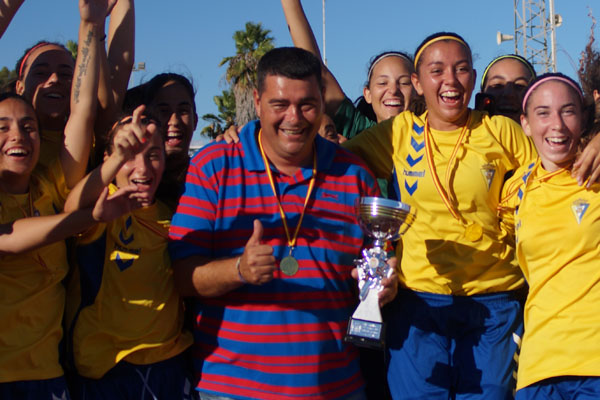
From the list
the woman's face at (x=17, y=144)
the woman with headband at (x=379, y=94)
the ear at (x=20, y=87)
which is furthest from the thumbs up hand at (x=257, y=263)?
the woman with headband at (x=379, y=94)

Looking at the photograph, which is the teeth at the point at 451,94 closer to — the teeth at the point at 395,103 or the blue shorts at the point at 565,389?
the teeth at the point at 395,103

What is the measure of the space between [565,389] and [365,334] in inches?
44.5

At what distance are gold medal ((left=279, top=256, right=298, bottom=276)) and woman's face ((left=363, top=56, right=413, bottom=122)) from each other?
213cm

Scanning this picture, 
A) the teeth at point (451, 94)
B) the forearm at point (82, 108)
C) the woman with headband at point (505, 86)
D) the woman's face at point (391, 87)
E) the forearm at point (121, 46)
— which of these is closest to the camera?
the forearm at point (82, 108)

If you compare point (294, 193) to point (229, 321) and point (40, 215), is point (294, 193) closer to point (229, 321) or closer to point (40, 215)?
point (229, 321)

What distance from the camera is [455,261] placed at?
3.69m

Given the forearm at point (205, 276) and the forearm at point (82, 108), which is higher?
the forearm at point (82, 108)

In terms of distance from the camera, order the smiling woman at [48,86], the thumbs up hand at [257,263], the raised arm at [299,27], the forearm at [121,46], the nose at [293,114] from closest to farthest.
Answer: the thumbs up hand at [257,263], the nose at [293,114], the smiling woman at [48,86], the forearm at [121,46], the raised arm at [299,27]

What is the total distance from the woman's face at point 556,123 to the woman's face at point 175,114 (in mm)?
2350

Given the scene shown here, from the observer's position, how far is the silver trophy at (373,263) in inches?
126

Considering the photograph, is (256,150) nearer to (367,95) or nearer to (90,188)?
(90,188)

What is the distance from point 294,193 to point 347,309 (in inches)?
28.3

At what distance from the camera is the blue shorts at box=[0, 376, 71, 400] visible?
3217 mm

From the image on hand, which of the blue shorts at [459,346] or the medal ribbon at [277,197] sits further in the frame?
the blue shorts at [459,346]
